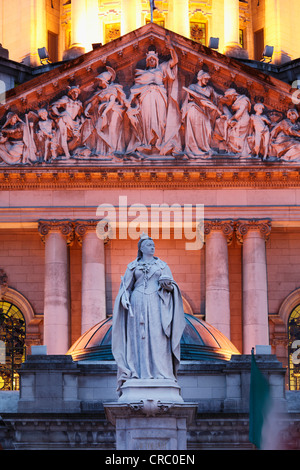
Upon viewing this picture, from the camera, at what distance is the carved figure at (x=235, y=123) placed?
57219 millimetres

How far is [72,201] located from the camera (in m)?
57.0

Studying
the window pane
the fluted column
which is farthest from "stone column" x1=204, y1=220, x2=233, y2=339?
the window pane

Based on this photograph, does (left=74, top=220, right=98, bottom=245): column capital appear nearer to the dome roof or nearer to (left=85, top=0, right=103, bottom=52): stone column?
the dome roof

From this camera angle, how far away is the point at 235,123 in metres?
57.4

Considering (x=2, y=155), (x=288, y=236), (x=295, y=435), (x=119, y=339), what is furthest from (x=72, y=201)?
(x=119, y=339)

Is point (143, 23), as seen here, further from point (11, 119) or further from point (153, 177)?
point (153, 177)

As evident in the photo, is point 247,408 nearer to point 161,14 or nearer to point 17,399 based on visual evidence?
point 17,399

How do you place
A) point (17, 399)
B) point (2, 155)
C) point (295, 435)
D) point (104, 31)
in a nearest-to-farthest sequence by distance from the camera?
point (295, 435) → point (17, 399) → point (2, 155) → point (104, 31)

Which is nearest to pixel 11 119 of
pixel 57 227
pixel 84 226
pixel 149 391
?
pixel 57 227

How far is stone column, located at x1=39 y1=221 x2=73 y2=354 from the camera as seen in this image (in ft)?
181

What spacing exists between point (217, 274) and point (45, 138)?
8.50m

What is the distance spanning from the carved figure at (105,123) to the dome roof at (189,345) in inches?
542

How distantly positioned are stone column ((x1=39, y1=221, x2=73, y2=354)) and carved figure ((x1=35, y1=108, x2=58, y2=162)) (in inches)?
104
